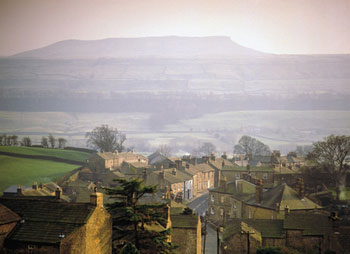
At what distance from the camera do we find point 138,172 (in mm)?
105625

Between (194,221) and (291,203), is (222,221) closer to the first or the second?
(291,203)

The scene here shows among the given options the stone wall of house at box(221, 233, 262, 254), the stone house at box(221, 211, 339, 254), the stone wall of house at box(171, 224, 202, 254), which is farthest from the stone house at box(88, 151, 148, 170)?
the stone wall of house at box(171, 224, 202, 254)

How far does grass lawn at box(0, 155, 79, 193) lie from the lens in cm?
10200

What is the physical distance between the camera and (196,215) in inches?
1880

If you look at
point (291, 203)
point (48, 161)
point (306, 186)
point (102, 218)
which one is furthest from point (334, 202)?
point (48, 161)

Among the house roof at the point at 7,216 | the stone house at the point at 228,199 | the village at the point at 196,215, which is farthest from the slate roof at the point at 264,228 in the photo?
the house roof at the point at 7,216

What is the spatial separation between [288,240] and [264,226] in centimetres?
319

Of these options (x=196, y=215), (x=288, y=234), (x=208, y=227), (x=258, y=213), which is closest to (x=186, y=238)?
(x=196, y=215)

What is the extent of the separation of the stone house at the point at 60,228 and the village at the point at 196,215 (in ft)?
0.20

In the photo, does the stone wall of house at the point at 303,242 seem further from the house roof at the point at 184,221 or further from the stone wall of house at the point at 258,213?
the house roof at the point at 184,221

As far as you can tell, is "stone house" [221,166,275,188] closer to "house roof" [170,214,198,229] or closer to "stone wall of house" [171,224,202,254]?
"house roof" [170,214,198,229]

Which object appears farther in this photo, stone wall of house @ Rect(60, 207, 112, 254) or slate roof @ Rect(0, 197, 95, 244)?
slate roof @ Rect(0, 197, 95, 244)

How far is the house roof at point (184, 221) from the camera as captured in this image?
45281 millimetres

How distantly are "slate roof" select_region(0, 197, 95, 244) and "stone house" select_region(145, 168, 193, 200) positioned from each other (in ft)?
163
